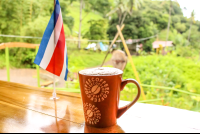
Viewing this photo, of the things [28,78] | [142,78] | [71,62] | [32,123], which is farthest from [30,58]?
[32,123]

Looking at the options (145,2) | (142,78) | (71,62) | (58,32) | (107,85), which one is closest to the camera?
(107,85)

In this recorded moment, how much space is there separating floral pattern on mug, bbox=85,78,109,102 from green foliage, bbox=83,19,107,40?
4.30 metres

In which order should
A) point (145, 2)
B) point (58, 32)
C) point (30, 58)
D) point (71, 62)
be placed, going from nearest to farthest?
1. point (58, 32)
2. point (30, 58)
3. point (71, 62)
4. point (145, 2)

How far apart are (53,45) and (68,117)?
0.27 m

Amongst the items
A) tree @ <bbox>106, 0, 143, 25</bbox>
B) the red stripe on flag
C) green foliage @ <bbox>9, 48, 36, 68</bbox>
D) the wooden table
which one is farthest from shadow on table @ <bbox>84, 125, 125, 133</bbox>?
tree @ <bbox>106, 0, 143, 25</bbox>

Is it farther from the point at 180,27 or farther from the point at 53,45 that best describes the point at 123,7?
the point at 53,45

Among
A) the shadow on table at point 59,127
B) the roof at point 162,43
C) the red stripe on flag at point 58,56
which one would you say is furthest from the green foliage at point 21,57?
the shadow on table at point 59,127

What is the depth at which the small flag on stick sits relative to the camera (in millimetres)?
571

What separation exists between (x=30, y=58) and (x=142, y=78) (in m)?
2.31

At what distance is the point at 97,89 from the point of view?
0.34 metres

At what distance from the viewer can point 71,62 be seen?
4.20 meters

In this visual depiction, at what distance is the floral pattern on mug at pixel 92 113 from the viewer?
35 centimetres

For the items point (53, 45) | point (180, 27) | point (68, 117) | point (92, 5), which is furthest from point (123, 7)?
point (68, 117)

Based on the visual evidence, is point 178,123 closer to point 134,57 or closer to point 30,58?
point 30,58
